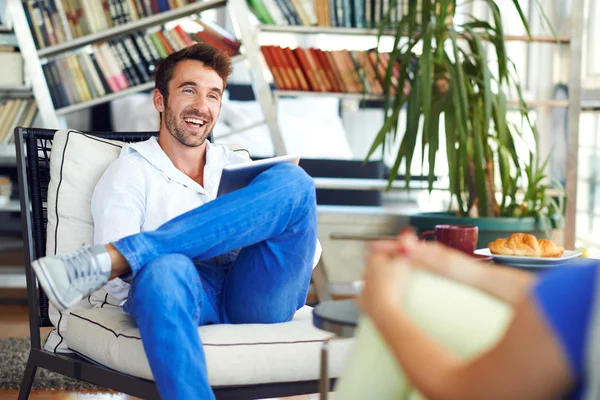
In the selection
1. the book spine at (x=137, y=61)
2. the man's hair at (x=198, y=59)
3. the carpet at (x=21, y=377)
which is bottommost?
the carpet at (x=21, y=377)

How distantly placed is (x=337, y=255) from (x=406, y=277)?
3.14 m

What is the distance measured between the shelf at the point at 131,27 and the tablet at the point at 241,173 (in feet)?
7.78

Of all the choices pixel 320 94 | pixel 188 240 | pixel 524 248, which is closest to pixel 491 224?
pixel 320 94

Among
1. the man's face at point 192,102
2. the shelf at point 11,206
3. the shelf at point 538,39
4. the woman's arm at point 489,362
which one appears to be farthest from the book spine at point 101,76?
the woman's arm at point 489,362

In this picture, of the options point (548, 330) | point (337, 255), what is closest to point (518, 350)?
point (548, 330)

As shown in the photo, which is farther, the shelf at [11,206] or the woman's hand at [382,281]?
the shelf at [11,206]

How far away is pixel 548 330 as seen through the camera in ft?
2.16

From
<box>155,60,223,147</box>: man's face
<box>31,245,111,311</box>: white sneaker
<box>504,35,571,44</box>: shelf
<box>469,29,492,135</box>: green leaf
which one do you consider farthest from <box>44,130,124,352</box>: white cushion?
<box>504,35,571,44</box>: shelf

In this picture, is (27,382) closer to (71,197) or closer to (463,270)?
(71,197)

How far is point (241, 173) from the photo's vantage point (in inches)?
65.0

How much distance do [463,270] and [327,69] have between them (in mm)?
3089

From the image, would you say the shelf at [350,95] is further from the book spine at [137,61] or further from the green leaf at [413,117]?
the book spine at [137,61]

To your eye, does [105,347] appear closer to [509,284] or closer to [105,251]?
[105,251]

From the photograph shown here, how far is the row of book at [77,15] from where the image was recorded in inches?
150
